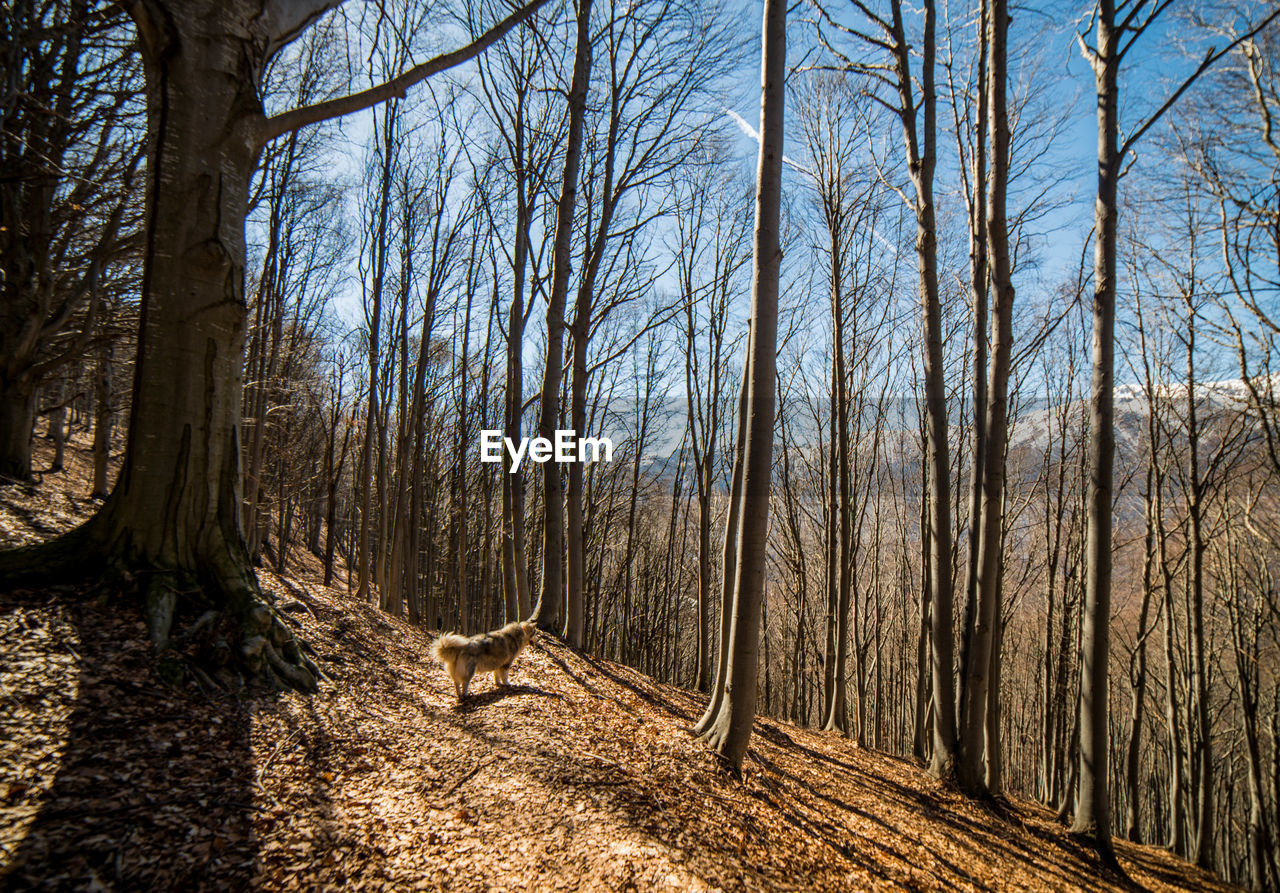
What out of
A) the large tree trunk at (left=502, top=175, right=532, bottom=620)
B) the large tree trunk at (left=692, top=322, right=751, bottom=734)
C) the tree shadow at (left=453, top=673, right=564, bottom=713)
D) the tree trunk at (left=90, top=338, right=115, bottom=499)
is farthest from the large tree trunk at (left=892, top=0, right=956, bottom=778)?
the tree trunk at (left=90, top=338, right=115, bottom=499)

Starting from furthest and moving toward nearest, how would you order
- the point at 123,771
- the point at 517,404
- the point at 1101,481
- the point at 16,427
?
the point at 517,404 → the point at 16,427 → the point at 1101,481 → the point at 123,771

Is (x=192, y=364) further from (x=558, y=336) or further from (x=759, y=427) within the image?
(x=558, y=336)

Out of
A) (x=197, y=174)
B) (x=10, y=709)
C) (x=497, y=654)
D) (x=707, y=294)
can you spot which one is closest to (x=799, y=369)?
(x=707, y=294)

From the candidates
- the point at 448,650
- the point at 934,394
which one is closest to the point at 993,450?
the point at 934,394

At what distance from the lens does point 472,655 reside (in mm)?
6039

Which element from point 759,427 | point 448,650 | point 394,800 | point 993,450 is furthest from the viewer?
point 993,450

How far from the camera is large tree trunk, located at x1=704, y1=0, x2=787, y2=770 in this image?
4.78 metres

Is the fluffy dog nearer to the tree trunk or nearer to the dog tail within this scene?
the dog tail

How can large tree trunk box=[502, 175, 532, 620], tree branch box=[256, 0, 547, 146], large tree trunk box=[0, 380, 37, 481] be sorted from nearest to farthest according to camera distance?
tree branch box=[256, 0, 547, 146] → large tree trunk box=[0, 380, 37, 481] → large tree trunk box=[502, 175, 532, 620]

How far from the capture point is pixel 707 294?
1262cm

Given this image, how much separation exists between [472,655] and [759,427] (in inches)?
162

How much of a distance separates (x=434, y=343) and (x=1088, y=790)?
17.4m

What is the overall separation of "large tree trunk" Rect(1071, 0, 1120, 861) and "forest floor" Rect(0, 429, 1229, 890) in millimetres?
597

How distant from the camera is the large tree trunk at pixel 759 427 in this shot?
4.78 m
